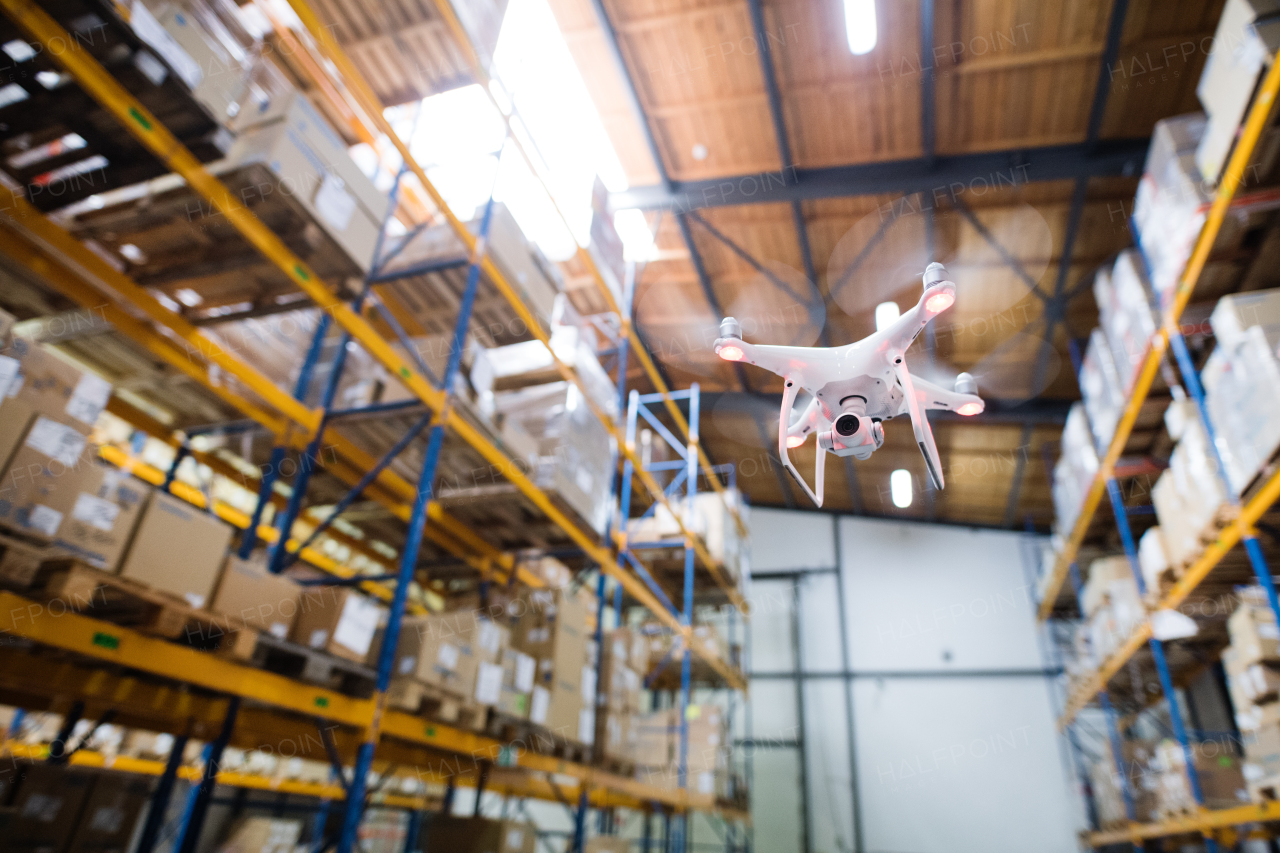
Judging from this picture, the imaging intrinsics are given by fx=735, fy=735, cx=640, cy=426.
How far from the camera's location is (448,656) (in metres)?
4.36

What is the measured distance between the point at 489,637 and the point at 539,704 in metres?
0.93

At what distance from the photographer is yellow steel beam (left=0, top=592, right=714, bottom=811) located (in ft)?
8.32

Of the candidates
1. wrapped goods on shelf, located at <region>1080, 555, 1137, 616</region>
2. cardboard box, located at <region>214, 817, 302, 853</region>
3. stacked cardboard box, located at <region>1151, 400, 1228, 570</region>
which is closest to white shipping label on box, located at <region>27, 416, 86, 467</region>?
cardboard box, located at <region>214, 817, 302, 853</region>

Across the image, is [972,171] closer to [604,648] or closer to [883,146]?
[883,146]

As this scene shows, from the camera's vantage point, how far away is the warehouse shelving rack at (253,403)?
2883 mm

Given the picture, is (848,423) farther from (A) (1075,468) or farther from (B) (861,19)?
(A) (1075,468)

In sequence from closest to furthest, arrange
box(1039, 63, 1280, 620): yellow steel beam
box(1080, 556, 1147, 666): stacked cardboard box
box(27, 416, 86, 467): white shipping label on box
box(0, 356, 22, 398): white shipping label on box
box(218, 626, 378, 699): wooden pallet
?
box(0, 356, 22, 398): white shipping label on box < box(27, 416, 86, 467): white shipping label on box < box(218, 626, 378, 699): wooden pallet < box(1039, 63, 1280, 620): yellow steel beam < box(1080, 556, 1147, 666): stacked cardboard box

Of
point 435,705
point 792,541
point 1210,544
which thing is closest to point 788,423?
point 435,705

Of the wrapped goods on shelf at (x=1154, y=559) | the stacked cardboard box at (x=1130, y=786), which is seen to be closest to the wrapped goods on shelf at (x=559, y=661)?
the wrapped goods on shelf at (x=1154, y=559)

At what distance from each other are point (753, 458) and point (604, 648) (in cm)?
917

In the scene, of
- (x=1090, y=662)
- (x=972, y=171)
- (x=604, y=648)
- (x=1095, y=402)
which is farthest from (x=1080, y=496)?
(x=604, y=648)

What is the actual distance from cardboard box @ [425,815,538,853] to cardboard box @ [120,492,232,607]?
309cm

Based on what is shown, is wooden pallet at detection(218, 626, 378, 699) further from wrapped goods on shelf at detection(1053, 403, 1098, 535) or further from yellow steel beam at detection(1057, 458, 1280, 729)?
wrapped goods on shelf at detection(1053, 403, 1098, 535)

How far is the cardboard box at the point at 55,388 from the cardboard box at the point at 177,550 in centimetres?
41
